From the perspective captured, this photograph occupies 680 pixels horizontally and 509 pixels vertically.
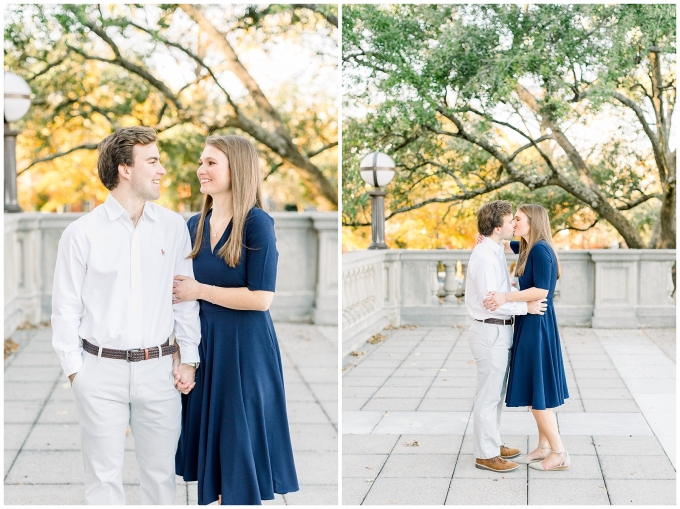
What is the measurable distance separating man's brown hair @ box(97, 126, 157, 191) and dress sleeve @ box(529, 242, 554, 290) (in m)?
2.34

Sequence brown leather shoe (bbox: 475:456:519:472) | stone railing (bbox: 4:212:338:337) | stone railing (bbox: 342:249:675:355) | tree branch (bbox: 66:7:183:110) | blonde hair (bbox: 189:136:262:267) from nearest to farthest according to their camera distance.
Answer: blonde hair (bbox: 189:136:262:267), brown leather shoe (bbox: 475:456:519:472), stone railing (bbox: 4:212:338:337), stone railing (bbox: 342:249:675:355), tree branch (bbox: 66:7:183:110)

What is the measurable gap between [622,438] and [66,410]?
4.06 metres

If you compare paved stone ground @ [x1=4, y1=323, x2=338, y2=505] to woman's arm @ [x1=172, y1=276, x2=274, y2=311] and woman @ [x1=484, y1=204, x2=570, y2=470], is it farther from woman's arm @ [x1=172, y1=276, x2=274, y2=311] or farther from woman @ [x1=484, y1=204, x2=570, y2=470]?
woman's arm @ [x1=172, y1=276, x2=274, y2=311]

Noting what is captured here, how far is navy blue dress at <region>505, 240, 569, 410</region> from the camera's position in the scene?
13.5 ft

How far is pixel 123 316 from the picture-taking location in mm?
2664

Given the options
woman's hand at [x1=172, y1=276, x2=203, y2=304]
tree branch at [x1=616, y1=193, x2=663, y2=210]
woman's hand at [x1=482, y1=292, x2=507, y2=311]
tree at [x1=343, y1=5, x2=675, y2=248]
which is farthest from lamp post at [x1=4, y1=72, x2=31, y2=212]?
tree branch at [x1=616, y1=193, x2=663, y2=210]

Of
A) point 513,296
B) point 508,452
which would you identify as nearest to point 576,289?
point 508,452

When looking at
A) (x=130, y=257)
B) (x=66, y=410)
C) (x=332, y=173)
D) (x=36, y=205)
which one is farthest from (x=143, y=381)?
(x=36, y=205)

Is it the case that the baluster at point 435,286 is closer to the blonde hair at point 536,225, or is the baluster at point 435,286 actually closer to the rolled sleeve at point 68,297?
the blonde hair at point 536,225

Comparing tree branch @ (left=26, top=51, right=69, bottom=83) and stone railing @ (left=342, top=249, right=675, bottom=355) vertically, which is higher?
tree branch @ (left=26, top=51, right=69, bottom=83)

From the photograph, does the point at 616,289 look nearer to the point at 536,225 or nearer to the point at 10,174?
the point at 536,225

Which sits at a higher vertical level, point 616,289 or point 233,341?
point 233,341

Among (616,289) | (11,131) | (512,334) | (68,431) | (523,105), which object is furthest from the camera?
(523,105)

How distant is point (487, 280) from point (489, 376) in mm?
571
